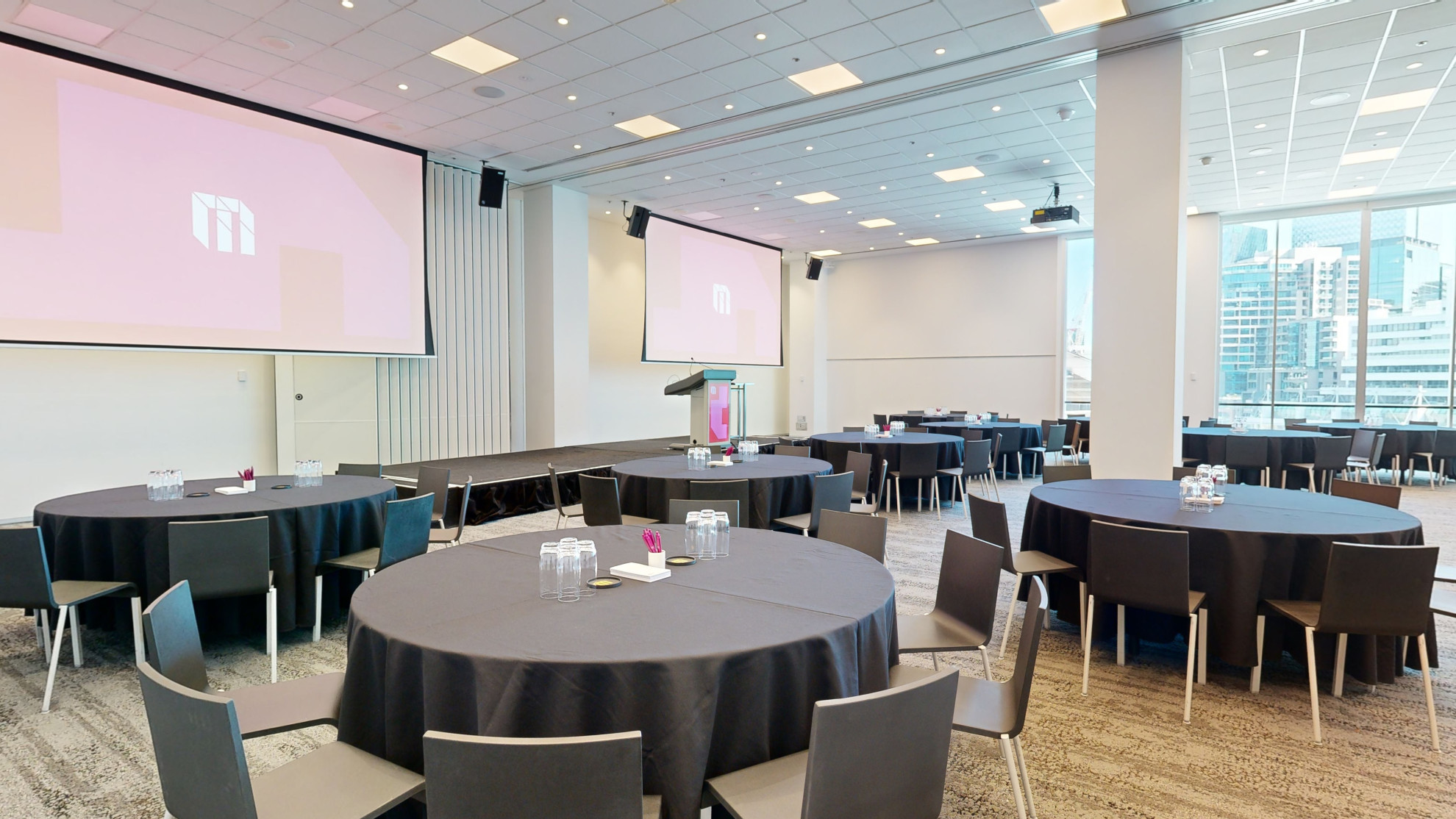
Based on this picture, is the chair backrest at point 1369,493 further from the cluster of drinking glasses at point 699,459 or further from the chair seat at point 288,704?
the chair seat at point 288,704

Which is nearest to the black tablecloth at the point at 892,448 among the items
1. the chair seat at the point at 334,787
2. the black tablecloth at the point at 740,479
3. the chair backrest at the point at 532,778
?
the black tablecloth at the point at 740,479

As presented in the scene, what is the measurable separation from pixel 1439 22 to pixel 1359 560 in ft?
19.3

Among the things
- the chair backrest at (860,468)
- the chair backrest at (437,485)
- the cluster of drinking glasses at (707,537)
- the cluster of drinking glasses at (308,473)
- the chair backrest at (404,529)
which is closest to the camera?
the cluster of drinking glasses at (707,537)

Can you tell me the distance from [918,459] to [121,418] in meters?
8.42

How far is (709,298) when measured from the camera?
1312cm

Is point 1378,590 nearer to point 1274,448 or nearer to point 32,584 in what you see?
point 32,584

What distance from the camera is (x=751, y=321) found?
14.2m

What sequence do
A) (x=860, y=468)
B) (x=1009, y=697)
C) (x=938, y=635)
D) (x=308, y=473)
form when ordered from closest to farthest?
(x=1009, y=697) → (x=938, y=635) → (x=308, y=473) → (x=860, y=468)

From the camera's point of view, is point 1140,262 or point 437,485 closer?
point 437,485

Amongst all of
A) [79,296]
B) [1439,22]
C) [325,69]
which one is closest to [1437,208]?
[1439,22]

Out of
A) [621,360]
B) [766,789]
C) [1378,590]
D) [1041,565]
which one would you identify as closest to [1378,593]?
[1378,590]

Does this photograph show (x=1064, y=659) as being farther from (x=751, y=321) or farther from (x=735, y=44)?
(x=751, y=321)

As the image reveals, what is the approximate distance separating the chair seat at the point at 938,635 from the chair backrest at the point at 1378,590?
4.83 feet

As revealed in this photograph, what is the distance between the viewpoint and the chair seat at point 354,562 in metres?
4.11
